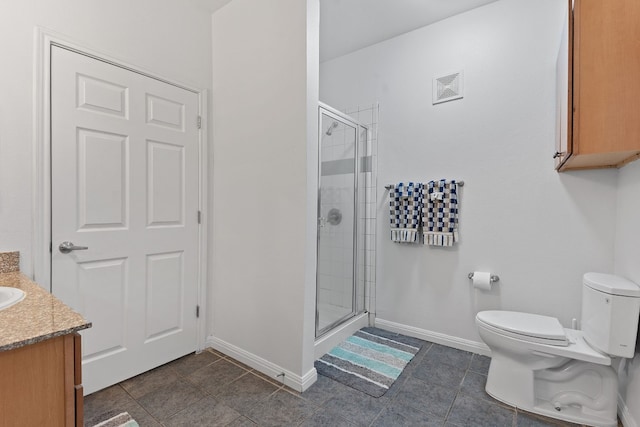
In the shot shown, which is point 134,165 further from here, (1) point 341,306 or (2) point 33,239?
(1) point 341,306

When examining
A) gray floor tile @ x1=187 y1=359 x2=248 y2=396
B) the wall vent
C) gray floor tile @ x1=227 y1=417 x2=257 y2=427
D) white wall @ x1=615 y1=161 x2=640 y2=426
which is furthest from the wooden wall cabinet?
gray floor tile @ x1=187 y1=359 x2=248 y2=396

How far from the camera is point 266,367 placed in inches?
80.7

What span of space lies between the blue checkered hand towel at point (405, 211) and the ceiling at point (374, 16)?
1369 mm

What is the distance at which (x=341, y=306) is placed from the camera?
2.71 metres

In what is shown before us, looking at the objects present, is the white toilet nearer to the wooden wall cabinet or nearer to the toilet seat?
the toilet seat

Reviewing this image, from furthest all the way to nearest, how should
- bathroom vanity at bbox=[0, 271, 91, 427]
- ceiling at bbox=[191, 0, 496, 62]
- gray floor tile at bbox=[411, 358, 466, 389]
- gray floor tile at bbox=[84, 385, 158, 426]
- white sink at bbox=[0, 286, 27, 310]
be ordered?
ceiling at bbox=[191, 0, 496, 62], gray floor tile at bbox=[411, 358, 466, 389], gray floor tile at bbox=[84, 385, 158, 426], white sink at bbox=[0, 286, 27, 310], bathroom vanity at bbox=[0, 271, 91, 427]

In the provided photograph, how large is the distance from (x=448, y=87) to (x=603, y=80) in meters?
1.16

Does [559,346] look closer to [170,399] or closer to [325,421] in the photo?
[325,421]

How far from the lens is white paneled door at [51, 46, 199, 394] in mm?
1731

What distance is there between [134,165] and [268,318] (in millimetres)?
1356

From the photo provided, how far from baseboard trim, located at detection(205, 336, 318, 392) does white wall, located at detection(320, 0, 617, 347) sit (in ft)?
3.87

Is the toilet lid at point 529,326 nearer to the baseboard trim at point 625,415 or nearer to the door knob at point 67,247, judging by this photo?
the baseboard trim at point 625,415

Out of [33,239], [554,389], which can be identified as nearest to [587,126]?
[554,389]

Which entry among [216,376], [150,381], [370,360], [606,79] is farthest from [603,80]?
[150,381]
